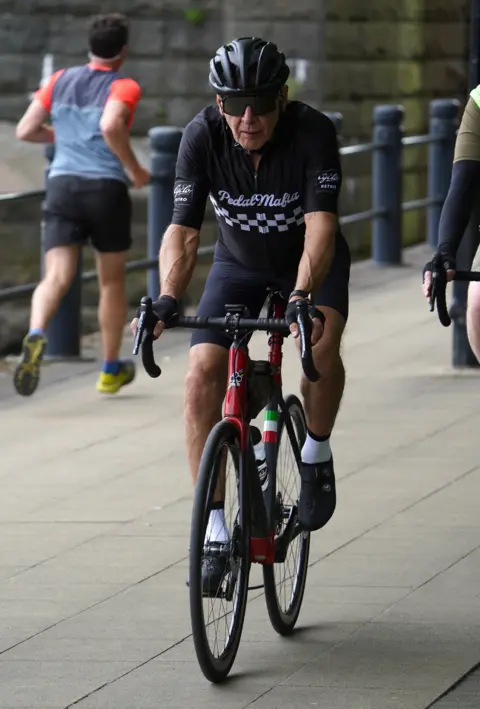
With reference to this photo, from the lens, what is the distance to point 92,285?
20.1 m

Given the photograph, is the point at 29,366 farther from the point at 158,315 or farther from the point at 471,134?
the point at 158,315

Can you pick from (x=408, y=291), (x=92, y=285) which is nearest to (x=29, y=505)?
(x=408, y=291)

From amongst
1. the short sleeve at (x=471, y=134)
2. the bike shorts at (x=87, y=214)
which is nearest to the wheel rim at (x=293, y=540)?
the short sleeve at (x=471, y=134)

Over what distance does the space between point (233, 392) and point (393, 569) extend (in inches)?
55.1

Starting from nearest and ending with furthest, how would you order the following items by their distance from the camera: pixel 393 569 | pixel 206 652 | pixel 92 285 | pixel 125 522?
1. pixel 206 652
2. pixel 393 569
3. pixel 125 522
4. pixel 92 285

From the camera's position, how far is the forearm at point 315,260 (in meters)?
5.57

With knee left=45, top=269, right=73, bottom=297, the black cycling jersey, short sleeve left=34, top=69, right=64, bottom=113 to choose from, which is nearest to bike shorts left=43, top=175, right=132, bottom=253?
knee left=45, top=269, right=73, bottom=297

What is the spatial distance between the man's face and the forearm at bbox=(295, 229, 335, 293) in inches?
12.0

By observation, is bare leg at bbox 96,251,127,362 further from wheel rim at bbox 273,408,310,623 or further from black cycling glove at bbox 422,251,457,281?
black cycling glove at bbox 422,251,457,281

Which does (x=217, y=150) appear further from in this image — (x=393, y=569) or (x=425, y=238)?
(x=425, y=238)

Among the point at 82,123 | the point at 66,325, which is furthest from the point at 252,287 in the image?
A: the point at 66,325

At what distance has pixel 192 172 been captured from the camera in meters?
5.81

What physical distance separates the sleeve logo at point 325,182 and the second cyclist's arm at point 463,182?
1.60 ft

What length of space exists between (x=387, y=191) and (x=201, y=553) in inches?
477
